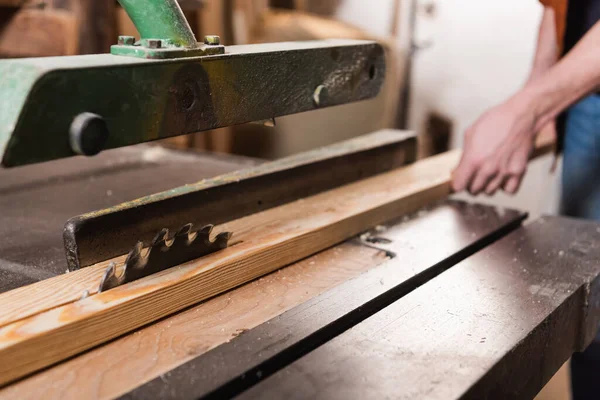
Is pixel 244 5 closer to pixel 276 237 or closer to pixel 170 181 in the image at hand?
pixel 170 181

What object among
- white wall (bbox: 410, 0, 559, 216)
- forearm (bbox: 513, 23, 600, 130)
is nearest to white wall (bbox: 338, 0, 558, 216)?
white wall (bbox: 410, 0, 559, 216)

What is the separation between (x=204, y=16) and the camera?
267 centimetres

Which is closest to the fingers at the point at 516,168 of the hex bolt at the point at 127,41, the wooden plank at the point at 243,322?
the wooden plank at the point at 243,322

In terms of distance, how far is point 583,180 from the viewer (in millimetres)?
1796

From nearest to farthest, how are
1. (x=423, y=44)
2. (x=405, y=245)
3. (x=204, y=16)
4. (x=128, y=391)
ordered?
(x=128, y=391)
(x=405, y=245)
(x=204, y=16)
(x=423, y=44)

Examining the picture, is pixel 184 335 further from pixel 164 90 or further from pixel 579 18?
pixel 579 18

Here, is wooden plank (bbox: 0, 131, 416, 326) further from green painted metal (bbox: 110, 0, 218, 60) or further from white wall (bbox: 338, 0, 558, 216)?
white wall (bbox: 338, 0, 558, 216)

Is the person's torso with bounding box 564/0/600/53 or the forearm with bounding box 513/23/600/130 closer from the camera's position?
the forearm with bounding box 513/23/600/130

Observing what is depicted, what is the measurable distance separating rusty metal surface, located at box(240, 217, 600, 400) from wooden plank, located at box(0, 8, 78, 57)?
1489 millimetres

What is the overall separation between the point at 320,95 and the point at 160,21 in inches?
11.7

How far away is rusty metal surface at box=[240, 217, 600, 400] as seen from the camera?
0.69 m

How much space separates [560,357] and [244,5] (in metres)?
2.23

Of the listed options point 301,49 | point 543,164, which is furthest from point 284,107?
point 543,164

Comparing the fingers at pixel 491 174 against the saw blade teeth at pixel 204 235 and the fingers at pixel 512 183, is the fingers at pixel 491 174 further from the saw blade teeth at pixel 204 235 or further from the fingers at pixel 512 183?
the saw blade teeth at pixel 204 235
